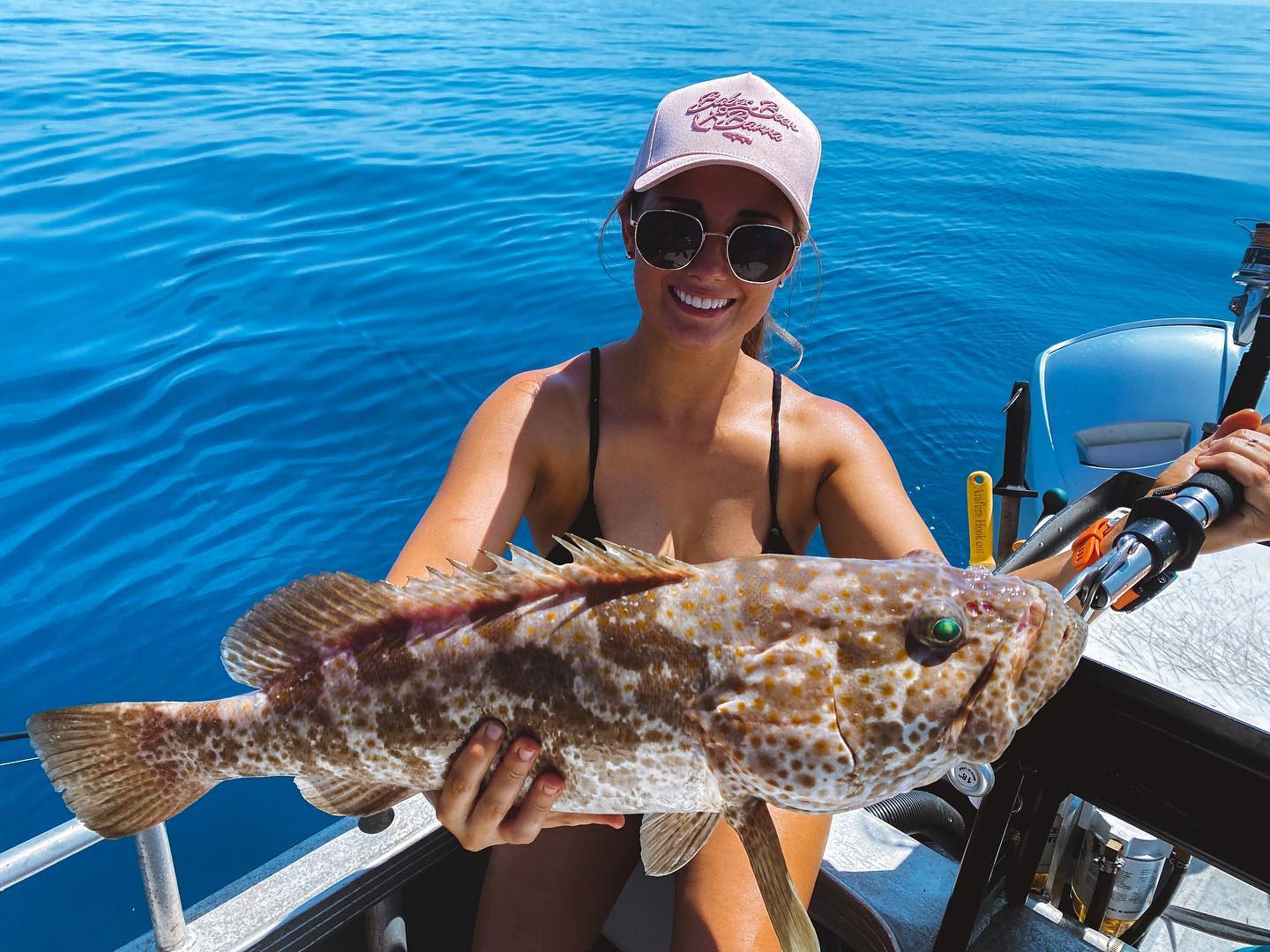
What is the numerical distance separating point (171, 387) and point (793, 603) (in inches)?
347

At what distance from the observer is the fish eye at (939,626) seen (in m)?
1.72

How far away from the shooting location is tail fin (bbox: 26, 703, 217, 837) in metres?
1.93

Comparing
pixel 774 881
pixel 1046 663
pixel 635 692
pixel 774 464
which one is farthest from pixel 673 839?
pixel 774 464

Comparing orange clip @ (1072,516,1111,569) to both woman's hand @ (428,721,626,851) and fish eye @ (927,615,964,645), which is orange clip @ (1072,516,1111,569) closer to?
fish eye @ (927,615,964,645)

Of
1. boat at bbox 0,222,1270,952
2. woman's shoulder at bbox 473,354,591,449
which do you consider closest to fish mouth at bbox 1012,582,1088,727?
boat at bbox 0,222,1270,952

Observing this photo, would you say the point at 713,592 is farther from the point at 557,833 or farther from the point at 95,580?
the point at 95,580

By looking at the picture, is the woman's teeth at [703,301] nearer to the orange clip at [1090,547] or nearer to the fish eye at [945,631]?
the orange clip at [1090,547]

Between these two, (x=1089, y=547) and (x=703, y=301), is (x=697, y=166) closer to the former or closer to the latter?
(x=703, y=301)

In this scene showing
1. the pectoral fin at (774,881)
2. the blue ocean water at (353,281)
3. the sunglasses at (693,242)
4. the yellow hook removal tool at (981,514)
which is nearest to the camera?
the pectoral fin at (774,881)

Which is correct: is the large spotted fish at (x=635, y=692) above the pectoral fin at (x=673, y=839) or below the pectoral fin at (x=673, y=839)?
above

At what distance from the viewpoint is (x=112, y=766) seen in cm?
196

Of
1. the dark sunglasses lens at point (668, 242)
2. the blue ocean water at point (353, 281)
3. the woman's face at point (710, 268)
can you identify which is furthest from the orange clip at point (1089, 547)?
the blue ocean water at point (353, 281)

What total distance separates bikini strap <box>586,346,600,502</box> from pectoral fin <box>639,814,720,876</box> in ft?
3.95

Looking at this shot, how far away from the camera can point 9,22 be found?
2591cm
